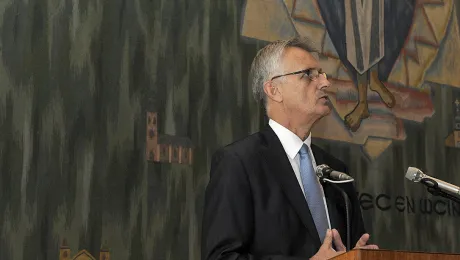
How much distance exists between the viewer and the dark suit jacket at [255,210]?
265 cm

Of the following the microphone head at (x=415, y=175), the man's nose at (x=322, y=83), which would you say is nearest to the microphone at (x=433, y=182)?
the microphone head at (x=415, y=175)

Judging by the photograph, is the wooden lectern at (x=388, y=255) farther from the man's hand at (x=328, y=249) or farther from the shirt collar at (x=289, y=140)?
the shirt collar at (x=289, y=140)

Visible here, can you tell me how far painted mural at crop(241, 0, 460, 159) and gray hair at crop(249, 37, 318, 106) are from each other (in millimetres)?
882

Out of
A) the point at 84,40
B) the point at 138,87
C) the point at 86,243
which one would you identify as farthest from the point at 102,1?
the point at 86,243

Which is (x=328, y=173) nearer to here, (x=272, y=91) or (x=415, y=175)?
(x=415, y=175)

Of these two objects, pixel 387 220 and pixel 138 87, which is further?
pixel 387 220

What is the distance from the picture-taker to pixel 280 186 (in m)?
2.82

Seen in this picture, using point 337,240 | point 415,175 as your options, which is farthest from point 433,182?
point 337,240

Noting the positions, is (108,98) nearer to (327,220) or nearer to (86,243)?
(86,243)

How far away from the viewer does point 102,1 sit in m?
3.64

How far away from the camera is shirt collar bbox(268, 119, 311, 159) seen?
9.83 feet

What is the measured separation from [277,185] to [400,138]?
6.56 ft

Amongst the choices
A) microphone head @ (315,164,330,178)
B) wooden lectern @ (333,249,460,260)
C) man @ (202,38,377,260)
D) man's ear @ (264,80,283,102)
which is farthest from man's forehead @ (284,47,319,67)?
wooden lectern @ (333,249,460,260)

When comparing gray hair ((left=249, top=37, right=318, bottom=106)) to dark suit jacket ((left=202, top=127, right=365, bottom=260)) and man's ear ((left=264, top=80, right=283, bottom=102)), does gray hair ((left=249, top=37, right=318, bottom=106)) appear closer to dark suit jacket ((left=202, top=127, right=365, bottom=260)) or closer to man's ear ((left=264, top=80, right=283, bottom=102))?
man's ear ((left=264, top=80, right=283, bottom=102))
